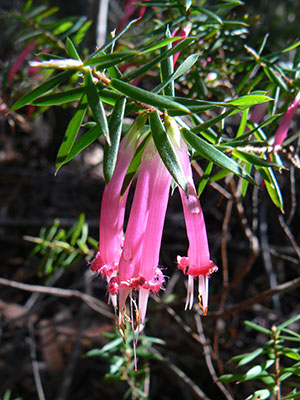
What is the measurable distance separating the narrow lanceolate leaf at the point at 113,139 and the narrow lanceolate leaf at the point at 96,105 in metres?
0.04

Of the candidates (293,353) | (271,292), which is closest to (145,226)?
(293,353)

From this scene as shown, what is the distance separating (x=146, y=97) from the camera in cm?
66

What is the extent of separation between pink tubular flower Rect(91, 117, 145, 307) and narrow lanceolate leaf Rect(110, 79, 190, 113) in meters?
0.09

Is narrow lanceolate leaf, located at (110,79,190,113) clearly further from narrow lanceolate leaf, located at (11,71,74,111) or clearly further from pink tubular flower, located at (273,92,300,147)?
pink tubular flower, located at (273,92,300,147)

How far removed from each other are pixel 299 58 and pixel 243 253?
157 cm

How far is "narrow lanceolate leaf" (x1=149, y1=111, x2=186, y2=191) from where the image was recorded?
25.4 inches

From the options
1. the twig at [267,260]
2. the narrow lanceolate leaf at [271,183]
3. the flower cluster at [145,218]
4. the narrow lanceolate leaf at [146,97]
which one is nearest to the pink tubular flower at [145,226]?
the flower cluster at [145,218]

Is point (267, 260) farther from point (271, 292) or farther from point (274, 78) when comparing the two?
point (274, 78)

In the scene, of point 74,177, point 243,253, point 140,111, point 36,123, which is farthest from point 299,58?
point 36,123

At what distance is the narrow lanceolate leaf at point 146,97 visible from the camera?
0.64 metres

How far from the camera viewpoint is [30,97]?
688 mm

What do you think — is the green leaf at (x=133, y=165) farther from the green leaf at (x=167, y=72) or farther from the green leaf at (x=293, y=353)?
the green leaf at (x=293, y=353)

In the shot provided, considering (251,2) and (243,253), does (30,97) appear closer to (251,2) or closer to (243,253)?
(243,253)

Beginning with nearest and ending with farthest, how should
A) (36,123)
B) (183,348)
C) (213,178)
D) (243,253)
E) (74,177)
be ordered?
(213,178)
(183,348)
(243,253)
(74,177)
(36,123)
